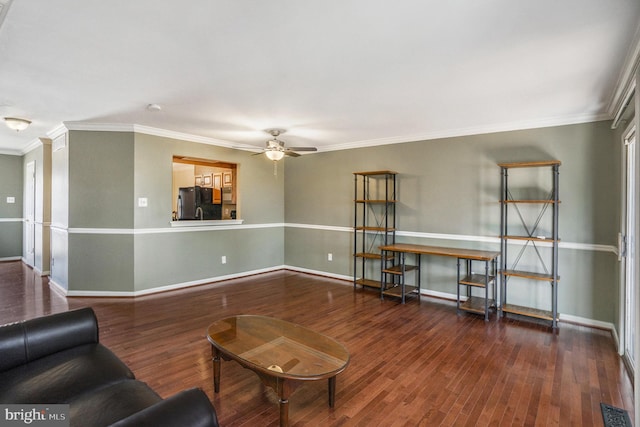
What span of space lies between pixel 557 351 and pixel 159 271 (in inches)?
198

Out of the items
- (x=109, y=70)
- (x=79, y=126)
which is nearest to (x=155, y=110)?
(x=109, y=70)

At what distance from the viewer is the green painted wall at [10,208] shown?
6.99 m

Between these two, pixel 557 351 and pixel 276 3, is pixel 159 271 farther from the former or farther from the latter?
pixel 557 351

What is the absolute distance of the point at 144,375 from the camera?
2.49 metres

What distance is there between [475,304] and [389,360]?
6.12 feet

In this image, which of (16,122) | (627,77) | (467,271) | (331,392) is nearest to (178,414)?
(331,392)

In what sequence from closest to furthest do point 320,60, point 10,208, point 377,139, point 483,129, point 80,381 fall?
point 80,381, point 320,60, point 483,129, point 377,139, point 10,208

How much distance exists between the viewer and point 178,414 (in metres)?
1.09

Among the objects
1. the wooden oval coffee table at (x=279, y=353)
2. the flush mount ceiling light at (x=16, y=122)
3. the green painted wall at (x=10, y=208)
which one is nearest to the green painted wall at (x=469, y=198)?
the wooden oval coffee table at (x=279, y=353)

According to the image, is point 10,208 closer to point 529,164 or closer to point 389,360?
point 389,360

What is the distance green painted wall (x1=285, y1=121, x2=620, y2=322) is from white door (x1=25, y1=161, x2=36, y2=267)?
495 centimetres

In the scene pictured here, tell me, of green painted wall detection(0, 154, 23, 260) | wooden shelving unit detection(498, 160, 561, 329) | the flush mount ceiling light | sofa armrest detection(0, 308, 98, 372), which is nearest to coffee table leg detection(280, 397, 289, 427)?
sofa armrest detection(0, 308, 98, 372)

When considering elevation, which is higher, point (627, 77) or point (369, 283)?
point (627, 77)

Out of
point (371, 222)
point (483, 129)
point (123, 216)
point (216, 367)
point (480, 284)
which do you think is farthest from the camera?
point (371, 222)
